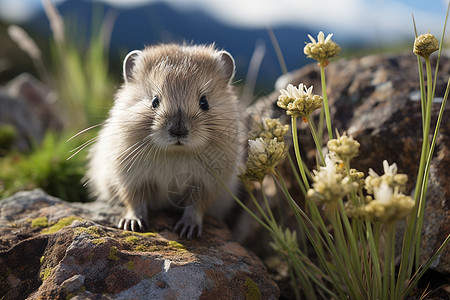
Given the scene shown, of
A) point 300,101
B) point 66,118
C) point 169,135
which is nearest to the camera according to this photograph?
point 300,101

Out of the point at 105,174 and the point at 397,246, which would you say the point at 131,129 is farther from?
the point at 397,246

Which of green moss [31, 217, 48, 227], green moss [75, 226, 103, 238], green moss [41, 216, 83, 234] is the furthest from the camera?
green moss [31, 217, 48, 227]

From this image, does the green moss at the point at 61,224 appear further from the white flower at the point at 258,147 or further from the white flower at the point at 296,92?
the white flower at the point at 296,92

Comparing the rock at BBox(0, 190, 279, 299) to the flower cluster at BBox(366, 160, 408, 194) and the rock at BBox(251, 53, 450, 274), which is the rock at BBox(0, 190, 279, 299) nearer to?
the flower cluster at BBox(366, 160, 408, 194)

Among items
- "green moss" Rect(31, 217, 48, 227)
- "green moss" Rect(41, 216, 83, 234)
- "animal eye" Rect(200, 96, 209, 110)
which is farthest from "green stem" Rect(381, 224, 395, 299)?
"green moss" Rect(31, 217, 48, 227)

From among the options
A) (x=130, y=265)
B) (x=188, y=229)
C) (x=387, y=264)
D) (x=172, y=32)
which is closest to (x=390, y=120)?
(x=387, y=264)

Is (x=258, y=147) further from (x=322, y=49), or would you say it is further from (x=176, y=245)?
(x=176, y=245)
